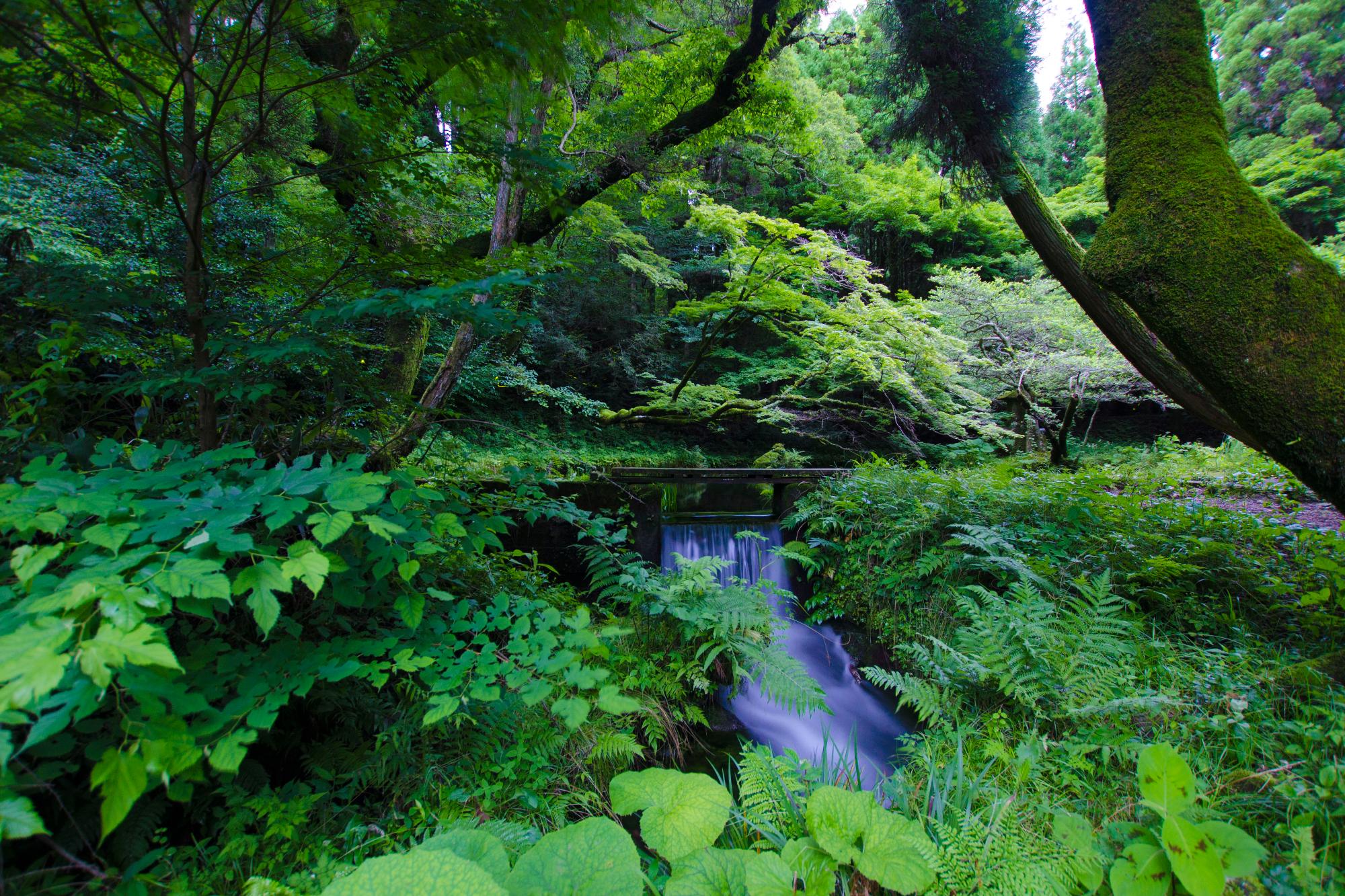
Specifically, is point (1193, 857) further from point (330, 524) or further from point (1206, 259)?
point (1206, 259)

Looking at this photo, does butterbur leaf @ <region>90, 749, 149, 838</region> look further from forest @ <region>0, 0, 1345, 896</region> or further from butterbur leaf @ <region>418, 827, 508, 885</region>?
butterbur leaf @ <region>418, 827, 508, 885</region>

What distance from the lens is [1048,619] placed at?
2807 mm

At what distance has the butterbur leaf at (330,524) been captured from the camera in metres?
1.10

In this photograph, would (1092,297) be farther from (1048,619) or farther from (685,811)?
(685,811)

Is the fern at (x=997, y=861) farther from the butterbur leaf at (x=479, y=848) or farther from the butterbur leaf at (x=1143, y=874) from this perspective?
the butterbur leaf at (x=479, y=848)

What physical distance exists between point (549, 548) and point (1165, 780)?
400cm

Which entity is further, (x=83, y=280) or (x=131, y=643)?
(x=83, y=280)

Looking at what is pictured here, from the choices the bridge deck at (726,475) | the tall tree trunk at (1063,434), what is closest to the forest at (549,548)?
the bridge deck at (726,475)

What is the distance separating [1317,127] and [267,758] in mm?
20505

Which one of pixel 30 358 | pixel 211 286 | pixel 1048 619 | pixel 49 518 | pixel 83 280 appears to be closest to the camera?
pixel 49 518

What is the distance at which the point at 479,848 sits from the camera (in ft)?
3.44

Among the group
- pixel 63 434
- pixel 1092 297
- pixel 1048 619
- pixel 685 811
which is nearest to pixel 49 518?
Answer: pixel 63 434

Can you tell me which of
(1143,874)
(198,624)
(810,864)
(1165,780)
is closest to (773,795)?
(810,864)

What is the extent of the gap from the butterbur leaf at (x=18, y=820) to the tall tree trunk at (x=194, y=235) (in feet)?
3.88
